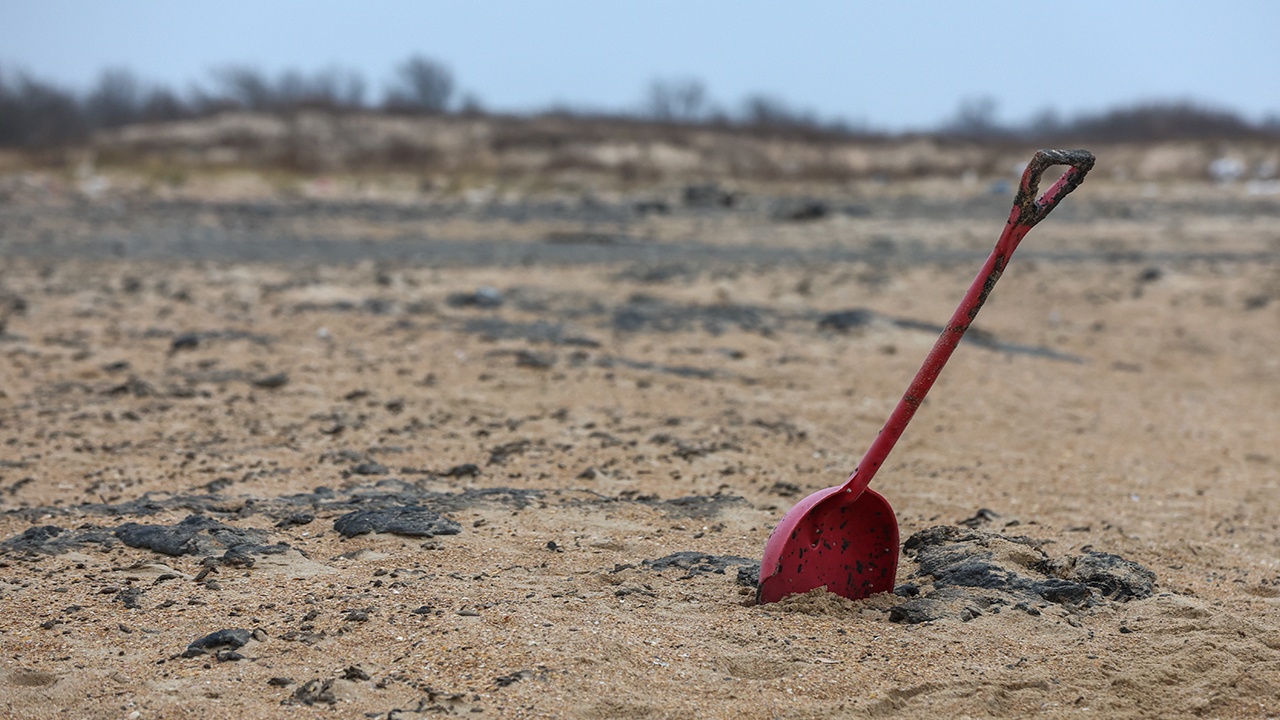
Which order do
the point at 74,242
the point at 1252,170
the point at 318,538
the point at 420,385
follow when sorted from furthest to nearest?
1. the point at 1252,170
2. the point at 74,242
3. the point at 420,385
4. the point at 318,538

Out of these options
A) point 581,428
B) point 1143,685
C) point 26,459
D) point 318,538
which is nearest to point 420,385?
point 581,428

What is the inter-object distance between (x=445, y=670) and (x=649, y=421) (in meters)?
2.81

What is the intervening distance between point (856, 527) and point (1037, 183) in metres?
1.02

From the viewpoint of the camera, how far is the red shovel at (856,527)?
9.14 feet

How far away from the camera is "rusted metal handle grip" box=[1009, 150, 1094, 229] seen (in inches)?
103

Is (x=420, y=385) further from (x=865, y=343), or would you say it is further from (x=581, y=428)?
(x=865, y=343)

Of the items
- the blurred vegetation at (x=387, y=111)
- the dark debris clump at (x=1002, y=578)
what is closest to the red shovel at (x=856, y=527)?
the dark debris clump at (x=1002, y=578)

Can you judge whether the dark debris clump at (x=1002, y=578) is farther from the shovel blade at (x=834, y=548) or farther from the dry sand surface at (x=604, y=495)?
the shovel blade at (x=834, y=548)

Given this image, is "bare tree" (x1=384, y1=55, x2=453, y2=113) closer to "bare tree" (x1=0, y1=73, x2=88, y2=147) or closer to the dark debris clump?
"bare tree" (x1=0, y1=73, x2=88, y2=147)

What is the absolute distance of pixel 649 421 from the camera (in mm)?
5277

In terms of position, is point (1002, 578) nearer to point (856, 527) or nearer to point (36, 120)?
point (856, 527)

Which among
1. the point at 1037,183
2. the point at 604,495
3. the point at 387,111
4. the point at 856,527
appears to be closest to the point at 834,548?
the point at 856,527

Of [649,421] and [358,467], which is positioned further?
[649,421]

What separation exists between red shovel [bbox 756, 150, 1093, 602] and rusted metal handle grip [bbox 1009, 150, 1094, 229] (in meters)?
0.04
